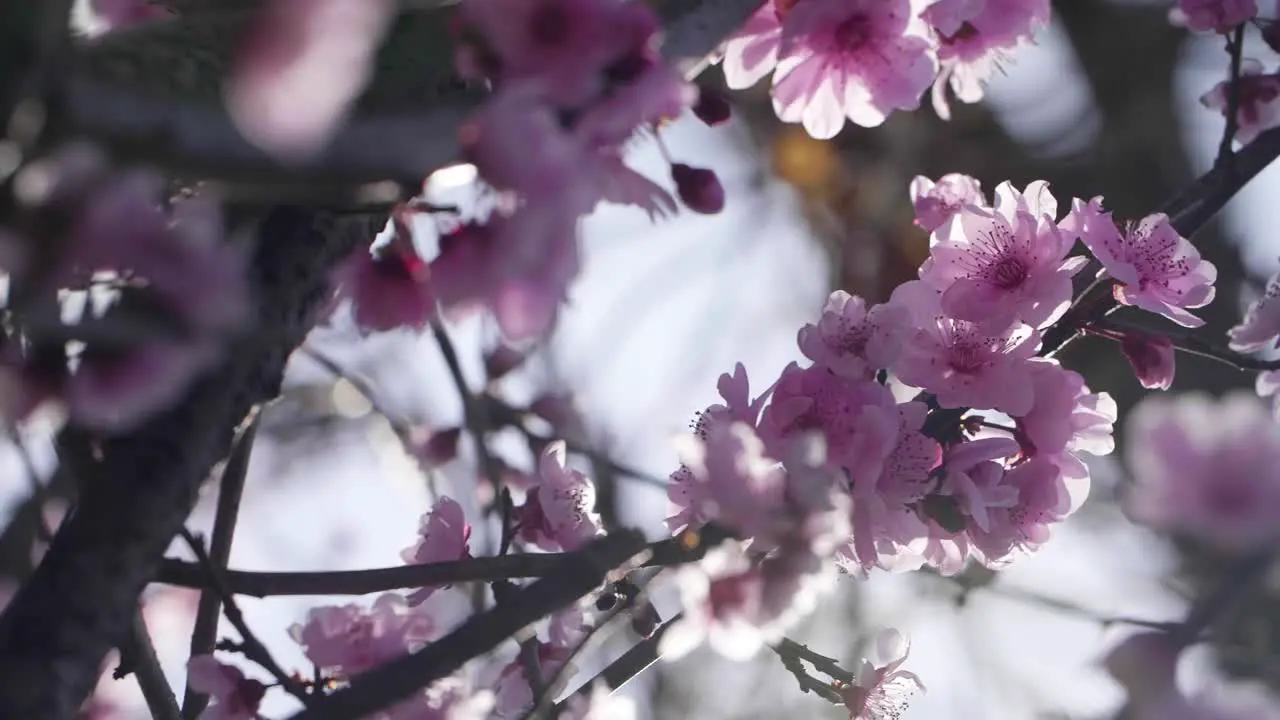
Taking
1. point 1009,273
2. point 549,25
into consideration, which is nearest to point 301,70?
point 549,25

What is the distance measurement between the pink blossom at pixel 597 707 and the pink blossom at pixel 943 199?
2.21 feet

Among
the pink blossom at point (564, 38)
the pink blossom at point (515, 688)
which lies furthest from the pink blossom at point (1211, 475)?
the pink blossom at point (564, 38)

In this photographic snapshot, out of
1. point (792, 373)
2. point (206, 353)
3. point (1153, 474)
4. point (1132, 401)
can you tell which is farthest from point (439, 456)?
point (1132, 401)

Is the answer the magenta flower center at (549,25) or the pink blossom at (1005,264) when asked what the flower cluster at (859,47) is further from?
the magenta flower center at (549,25)

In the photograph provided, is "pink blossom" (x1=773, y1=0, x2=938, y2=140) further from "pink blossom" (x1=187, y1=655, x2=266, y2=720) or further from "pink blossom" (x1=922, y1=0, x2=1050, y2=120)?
"pink blossom" (x1=187, y1=655, x2=266, y2=720)

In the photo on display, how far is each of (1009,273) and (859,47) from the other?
0.96 feet

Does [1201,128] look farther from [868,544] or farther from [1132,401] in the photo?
[868,544]

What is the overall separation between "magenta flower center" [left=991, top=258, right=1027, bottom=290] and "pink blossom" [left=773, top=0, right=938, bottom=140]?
0.21 meters

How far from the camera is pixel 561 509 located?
1263 mm

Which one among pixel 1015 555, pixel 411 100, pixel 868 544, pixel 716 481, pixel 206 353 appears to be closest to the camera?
pixel 206 353

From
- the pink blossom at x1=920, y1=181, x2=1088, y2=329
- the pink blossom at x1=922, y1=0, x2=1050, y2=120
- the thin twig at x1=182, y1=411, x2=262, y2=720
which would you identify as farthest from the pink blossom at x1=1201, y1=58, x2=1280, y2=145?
the thin twig at x1=182, y1=411, x2=262, y2=720

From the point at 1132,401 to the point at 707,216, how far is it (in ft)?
6.37

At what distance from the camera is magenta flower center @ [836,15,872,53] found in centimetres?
113

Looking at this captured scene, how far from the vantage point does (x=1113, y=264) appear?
3.86 ft
